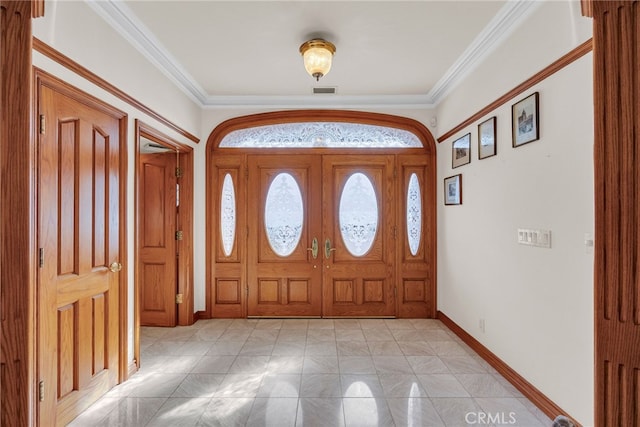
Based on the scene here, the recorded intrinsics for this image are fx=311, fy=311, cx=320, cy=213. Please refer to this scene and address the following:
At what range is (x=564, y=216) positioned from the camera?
1.97 m

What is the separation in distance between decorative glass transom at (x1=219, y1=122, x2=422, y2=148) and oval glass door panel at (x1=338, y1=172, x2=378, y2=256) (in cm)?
51

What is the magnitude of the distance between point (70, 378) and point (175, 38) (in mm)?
2727

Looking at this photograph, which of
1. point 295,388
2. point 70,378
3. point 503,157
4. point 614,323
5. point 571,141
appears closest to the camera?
point 614,323

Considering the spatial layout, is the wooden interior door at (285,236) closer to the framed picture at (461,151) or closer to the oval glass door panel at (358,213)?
the oval glass door panel at (358,213)

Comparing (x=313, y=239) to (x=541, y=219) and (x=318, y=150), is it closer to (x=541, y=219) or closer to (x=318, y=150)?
(x=318, y=150)

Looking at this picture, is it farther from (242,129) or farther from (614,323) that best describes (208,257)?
(614,323)

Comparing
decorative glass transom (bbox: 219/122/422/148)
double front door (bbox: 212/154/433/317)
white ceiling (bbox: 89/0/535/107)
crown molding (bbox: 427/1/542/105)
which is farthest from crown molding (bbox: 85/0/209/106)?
crown molding (bbox: 427/1/542/105)

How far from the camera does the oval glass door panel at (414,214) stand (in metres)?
4.13

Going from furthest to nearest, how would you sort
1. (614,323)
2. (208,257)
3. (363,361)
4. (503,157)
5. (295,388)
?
(208,257) < (363,361) < (503,157) < (295,388) < (614,323)

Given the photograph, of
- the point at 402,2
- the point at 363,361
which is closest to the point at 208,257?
the point at 363,361

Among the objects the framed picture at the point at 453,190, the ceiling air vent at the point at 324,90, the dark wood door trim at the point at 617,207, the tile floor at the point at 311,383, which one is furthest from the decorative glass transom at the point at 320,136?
the dark wood door trim at the point at 617,207

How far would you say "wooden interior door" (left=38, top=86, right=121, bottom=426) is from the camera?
188cm

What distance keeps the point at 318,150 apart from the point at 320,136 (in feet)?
0.70

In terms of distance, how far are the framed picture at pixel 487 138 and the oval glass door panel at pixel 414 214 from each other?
117cm
